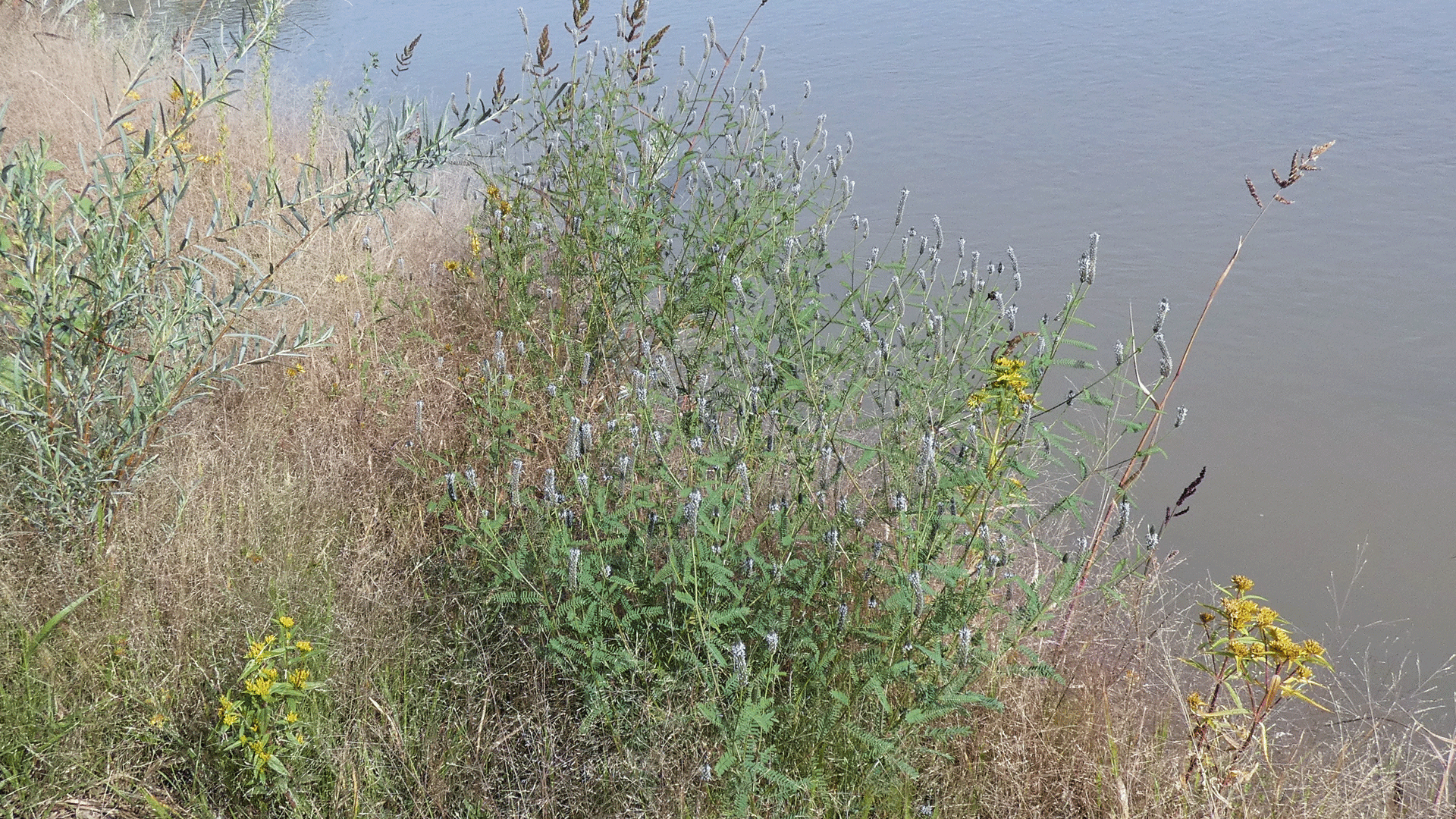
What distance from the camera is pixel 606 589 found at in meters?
2.34

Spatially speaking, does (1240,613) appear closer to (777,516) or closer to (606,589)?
(777,516)

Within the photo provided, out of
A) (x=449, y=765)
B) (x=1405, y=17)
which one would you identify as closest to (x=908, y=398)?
(x=449, y=765)

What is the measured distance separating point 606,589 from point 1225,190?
5789 mm

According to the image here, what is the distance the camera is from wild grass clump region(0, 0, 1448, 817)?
2.17m

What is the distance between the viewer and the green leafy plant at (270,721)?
7.05 feet

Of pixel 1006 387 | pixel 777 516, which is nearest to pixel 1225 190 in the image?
pixel 1006 387

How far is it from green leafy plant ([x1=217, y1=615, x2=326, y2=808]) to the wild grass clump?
1cm

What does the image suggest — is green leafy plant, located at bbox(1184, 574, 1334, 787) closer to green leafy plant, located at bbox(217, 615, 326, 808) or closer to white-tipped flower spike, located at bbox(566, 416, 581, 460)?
white-tipped flower spike, located at bbox(566, 416, 581, 460)

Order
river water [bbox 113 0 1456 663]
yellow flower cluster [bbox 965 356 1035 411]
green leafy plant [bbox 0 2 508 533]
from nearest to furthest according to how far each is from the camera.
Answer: yellow flower cluster [bbox 965 356 1035 411] < green leafy plant [bbox 0 2 508 533] < river water [bbox 113 0 1456 663]

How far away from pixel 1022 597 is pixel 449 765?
5.20ft

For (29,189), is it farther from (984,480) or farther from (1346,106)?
(1346,106)

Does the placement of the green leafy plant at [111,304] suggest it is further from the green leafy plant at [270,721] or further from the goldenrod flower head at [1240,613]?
the goldenrod flower head at [1240,613]

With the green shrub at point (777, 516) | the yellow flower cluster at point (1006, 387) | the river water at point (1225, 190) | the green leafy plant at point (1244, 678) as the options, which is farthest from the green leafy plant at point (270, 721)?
the river water at point (1225, 190)

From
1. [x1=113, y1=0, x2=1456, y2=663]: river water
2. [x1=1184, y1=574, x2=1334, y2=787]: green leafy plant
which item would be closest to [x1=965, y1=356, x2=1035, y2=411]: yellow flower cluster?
[x1=1184, y1=574, x2=1334, y2=787]: green leafy plant
